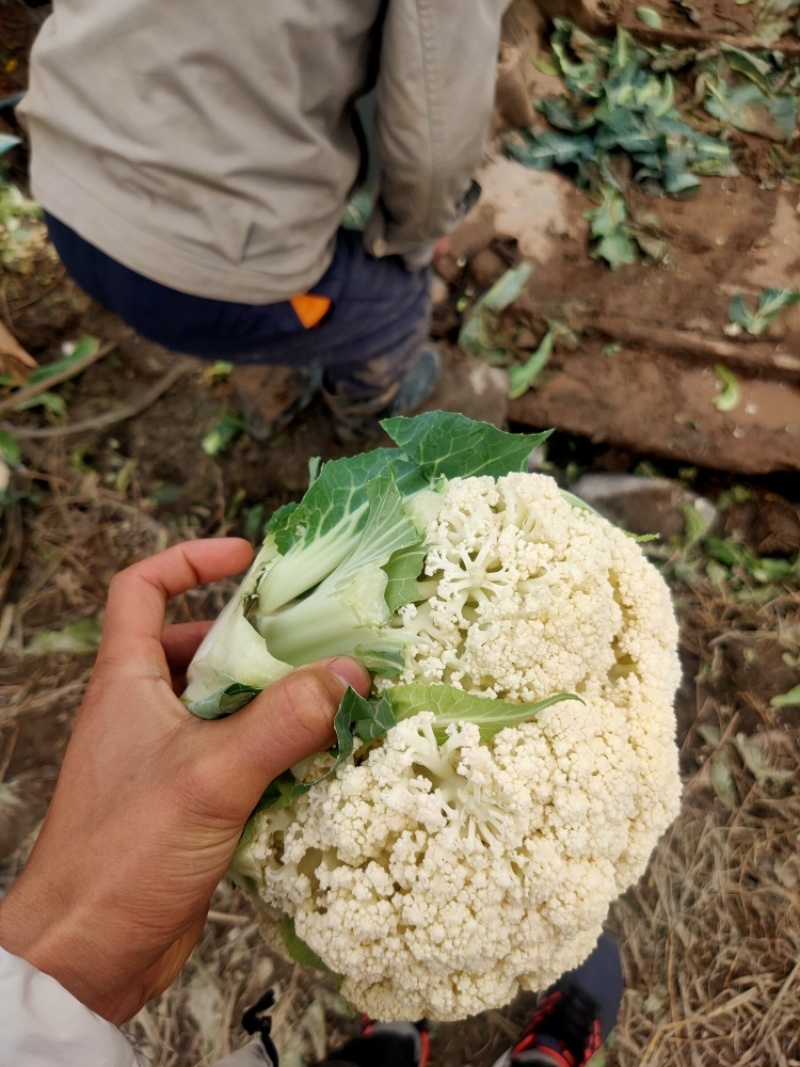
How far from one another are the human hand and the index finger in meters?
0.12

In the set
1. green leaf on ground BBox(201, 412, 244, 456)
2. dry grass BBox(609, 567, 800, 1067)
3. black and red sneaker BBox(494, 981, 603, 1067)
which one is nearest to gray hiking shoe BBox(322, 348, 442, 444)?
green leaf on ground BBox(201, 412, 244, 456)

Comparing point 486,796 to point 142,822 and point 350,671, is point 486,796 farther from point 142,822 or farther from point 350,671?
point 142,822

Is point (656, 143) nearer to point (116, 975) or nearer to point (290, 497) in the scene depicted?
point (290, 497)

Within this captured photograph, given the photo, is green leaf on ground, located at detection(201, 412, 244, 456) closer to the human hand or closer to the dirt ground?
the dirt ground

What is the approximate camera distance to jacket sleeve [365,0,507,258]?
122 cm

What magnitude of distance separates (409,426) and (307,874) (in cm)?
70

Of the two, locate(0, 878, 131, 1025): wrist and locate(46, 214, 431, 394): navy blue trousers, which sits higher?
locate(46, 214, 431, 394): navy blue trousers

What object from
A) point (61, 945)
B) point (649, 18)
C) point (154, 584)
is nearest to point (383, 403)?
point (154, 584)

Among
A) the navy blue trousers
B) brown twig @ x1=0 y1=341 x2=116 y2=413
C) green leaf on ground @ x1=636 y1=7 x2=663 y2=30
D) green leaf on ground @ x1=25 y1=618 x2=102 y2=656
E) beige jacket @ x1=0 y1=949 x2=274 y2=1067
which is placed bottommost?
green leaf on ground @ x1=25 y1=618 x2=102 y2=656

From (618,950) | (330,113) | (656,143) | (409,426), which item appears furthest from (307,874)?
(656,143)

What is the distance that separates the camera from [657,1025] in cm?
171

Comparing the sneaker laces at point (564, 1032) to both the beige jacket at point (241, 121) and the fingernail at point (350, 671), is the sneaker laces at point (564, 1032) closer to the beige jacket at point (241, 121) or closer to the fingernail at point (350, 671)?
the fingernail at point (350, 671)

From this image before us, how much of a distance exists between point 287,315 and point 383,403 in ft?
2.03

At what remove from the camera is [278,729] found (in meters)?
0.84
